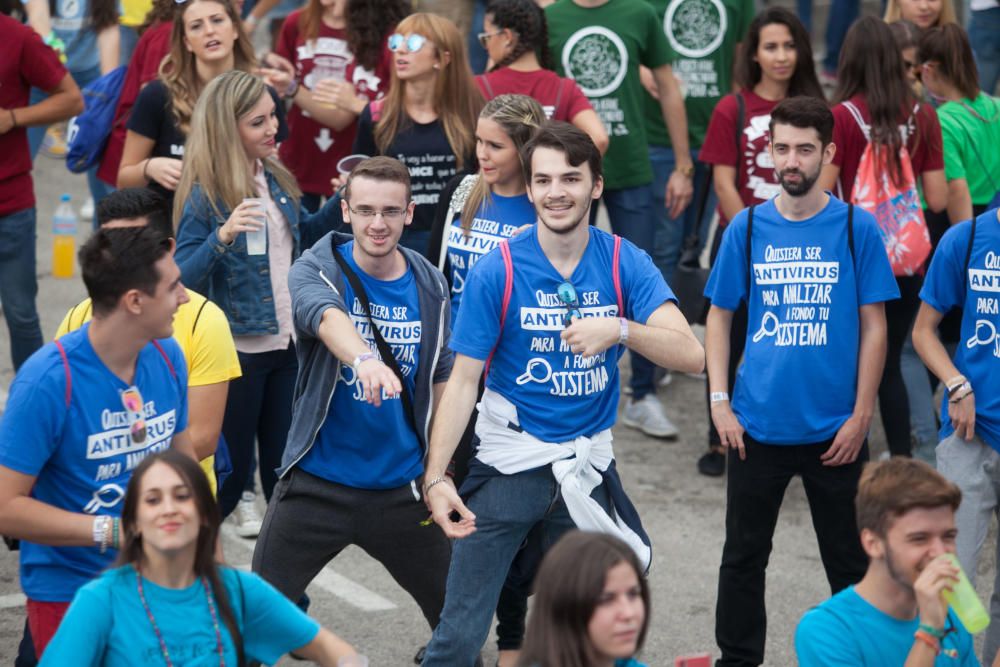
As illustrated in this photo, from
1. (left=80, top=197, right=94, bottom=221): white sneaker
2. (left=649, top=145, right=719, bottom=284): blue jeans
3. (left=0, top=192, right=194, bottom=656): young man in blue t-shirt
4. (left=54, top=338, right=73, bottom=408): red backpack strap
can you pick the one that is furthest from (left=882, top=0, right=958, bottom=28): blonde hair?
(left=80, top=197, right=94, bottom=221): white sneaker

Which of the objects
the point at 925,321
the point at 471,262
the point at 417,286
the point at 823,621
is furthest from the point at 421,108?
the point at 823,621

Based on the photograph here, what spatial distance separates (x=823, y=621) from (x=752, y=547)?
1.69m

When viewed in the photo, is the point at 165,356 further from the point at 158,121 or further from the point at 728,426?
the point at 158,121

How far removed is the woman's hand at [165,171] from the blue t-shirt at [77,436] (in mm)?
2394

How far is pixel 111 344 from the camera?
4133 millimetres

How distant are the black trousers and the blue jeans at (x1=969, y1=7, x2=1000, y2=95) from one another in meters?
5.94

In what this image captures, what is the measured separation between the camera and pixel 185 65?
6949 millimetres

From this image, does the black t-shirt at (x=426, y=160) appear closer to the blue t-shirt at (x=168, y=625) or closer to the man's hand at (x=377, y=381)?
the man's hand at (x=377, y=381)

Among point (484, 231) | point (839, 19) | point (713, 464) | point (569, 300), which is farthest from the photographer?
point (839, 19)

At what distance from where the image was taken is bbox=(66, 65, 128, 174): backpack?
763 centimetres

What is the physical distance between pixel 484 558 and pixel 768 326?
1456 mm

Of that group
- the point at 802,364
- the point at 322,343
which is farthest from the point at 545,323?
the point at 802,364

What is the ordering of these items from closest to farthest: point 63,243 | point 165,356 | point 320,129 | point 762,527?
1. point 165,356
2. point 762,527
3. point 320,129
4. point 63,243

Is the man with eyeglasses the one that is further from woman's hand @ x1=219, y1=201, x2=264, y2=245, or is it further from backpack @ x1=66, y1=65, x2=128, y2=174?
backpack @ x1=66, y1=65, x2=128, y2=174
